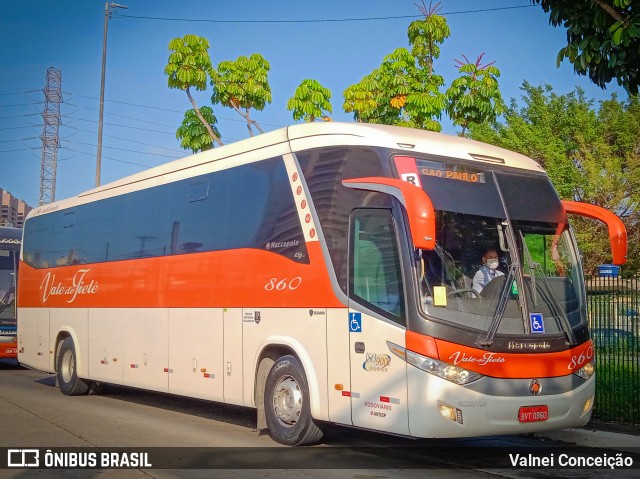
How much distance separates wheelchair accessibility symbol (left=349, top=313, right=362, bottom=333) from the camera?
9125 millimetres

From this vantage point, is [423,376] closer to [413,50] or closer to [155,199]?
[155,199]

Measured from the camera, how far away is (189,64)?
24234 mm

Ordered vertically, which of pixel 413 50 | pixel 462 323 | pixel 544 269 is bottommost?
pixel 462 323

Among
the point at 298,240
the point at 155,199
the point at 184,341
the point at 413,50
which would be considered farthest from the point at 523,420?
the point at 413,50

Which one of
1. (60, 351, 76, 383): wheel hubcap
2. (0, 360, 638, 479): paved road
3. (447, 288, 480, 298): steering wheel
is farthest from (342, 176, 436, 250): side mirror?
(60, 351, 76, 383): wheel hubcap

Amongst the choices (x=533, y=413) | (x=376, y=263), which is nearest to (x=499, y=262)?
(x=376, y=263)

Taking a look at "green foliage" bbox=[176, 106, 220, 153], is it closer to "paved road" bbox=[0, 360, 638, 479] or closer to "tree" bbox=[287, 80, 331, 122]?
"tree" bbox=[287, 80, 331, 122]

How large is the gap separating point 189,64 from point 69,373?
10.9 m

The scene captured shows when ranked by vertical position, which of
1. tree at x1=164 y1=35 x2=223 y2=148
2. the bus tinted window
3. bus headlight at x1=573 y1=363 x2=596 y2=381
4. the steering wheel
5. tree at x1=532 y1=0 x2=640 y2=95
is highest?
tree at x1=164 y1=35 x2=223 y2=148

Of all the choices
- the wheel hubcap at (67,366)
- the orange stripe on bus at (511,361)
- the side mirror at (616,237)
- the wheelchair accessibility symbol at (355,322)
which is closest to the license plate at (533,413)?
the orange stripe on bus at (511,361)

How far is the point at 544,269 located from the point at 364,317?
2.08m

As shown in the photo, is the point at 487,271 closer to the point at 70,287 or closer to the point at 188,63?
the point at 70,287

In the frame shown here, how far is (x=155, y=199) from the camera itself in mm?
13906

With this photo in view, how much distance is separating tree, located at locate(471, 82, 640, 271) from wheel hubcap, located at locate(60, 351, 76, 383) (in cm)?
2164
